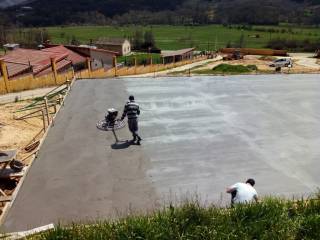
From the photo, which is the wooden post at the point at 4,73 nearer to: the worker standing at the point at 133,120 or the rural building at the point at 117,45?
the worker standing at the point at 133,120

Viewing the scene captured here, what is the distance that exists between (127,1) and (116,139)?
17007 centimetres

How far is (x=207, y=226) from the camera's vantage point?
5.58m

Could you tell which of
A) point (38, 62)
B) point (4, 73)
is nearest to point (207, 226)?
point (4, 73)

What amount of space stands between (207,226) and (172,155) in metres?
3.10

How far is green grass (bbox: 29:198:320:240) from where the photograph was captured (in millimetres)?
5410

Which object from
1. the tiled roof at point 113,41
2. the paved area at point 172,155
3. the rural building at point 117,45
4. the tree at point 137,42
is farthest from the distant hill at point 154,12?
the paved area at point 172,155

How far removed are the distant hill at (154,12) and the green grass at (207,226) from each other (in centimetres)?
12753

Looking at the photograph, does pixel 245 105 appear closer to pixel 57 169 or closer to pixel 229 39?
pixel 57 169

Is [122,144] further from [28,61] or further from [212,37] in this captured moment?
[212,37]

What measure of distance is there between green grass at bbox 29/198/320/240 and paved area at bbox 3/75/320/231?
781 mm

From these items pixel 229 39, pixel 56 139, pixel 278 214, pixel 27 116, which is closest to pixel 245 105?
pixel 56 139

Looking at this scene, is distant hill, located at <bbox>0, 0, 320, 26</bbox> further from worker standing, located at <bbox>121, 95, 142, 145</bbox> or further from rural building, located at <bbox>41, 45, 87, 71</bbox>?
worker standing, located at <bbox>121, 95, 142, 145</bbox>

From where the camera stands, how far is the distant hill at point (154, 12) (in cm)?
13388

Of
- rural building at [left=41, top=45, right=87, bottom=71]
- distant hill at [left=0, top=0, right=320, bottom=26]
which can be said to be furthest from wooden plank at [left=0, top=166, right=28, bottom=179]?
distant hill at [left=0, top=0, right=320, bottom=26]
